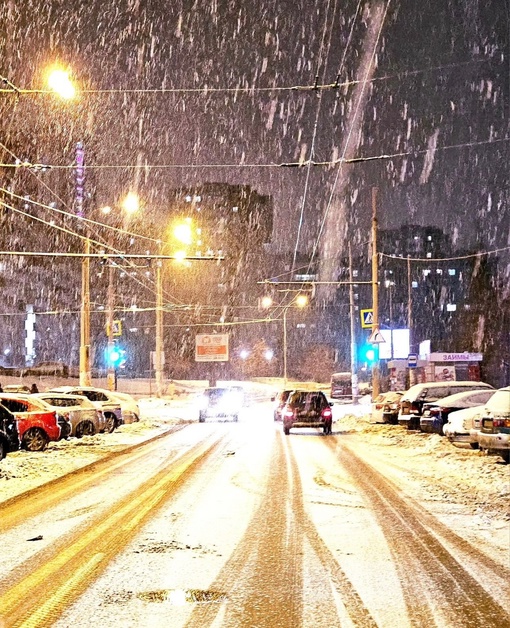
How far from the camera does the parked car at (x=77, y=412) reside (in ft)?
79.8

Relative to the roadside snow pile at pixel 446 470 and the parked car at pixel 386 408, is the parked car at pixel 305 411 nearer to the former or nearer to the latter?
Answer: the roadside snow pile at pixel 446 470

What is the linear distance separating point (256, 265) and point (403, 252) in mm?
27520

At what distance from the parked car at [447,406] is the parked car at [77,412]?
10412 mm

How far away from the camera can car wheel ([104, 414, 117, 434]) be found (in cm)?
2728

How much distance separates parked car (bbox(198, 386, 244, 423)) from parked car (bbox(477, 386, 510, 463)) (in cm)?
2141

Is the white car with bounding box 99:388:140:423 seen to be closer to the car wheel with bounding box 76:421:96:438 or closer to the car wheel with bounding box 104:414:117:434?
the car wheel with bounding box 104:414:117:434

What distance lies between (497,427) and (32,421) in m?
11.3

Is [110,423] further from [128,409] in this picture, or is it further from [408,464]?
[408,464]

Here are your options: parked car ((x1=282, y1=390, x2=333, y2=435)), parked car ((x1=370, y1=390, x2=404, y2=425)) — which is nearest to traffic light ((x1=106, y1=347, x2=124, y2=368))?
parked car ((x1=282, y1=390, x2=333, y2=435))

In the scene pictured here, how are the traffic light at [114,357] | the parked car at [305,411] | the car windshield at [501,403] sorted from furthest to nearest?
the traffic light at [114,357] < the parked car at [305,411] < the car windshield at [501,403]

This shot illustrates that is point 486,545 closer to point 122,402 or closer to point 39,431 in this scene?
point 39,431

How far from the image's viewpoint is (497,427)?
1547cm

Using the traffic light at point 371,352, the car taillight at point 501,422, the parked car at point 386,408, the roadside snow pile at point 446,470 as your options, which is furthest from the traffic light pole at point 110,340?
the car taillight at point 501,422

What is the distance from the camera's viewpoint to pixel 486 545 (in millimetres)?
8336
